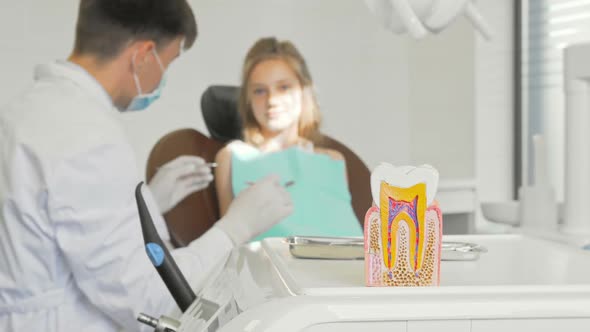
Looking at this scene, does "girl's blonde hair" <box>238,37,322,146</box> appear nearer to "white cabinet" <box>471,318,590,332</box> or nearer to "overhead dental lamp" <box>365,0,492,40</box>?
"overhead dental lamp" <box>365,0,492,40</box>

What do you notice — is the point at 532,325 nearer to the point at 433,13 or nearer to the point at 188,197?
the point at 433,13

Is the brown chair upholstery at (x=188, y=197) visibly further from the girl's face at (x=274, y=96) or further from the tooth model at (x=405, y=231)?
the tooth model at (x=405, y=231)

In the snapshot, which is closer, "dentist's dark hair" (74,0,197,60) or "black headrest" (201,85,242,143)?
"dentist's dark hair" (74,0,197,60)

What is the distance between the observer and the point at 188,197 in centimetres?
224

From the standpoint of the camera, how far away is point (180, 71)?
2748 millimetres

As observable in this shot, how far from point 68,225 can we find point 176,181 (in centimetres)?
88

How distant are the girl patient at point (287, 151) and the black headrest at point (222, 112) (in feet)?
0.17

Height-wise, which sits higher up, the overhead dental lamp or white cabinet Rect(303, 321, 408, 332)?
the overhead dental lamp

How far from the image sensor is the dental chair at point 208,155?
7.29ft

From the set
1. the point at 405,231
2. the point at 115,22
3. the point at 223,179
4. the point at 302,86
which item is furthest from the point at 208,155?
the point at 405,231

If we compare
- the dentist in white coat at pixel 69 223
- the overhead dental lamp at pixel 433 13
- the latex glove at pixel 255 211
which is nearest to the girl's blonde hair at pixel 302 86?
the latex glove at pixel 255 211

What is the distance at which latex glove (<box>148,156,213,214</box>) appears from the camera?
85.5 inches

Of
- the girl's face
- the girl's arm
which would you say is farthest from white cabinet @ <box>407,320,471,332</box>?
the girl's face

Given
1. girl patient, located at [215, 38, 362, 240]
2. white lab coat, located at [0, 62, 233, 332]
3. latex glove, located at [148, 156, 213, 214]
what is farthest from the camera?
girl patient, located at [215, 38, 362, 240]
